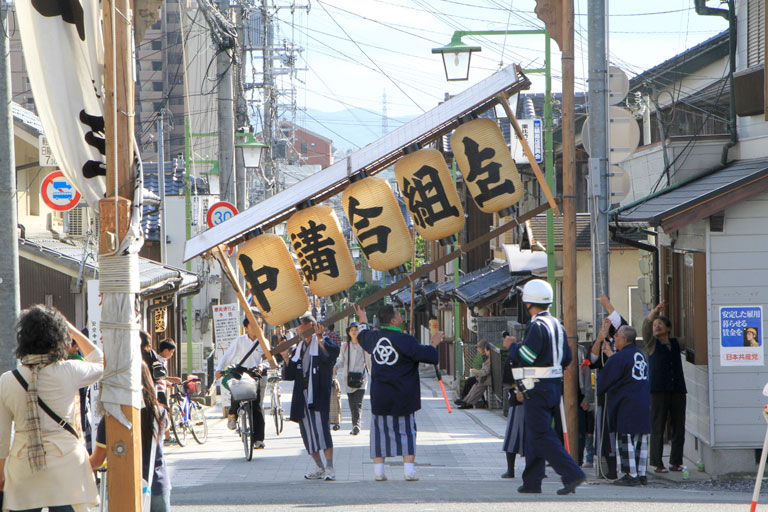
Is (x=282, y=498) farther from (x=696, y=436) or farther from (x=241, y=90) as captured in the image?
(x=241, y=90)

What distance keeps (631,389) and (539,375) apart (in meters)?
1.64

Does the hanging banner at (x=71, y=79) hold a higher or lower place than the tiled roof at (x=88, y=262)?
higher

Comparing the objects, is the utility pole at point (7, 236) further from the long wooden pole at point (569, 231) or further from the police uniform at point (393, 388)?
the long wooden pole at point (569, 231)

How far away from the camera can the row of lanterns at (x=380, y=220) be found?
1195 cm

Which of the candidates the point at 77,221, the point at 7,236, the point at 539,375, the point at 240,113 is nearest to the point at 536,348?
the point at 539,375

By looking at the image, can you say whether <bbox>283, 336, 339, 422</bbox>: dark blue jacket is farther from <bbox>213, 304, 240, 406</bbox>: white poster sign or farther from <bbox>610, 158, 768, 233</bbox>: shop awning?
<bbox>213, 304, 240, 406</bbox>: white poster sign

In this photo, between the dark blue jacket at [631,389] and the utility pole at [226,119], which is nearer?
the dark blue jacket at [631,389]

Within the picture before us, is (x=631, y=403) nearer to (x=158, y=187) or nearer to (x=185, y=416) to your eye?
(x=185, y=416)

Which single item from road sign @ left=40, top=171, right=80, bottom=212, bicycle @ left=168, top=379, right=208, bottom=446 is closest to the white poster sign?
bicycle @ left=168, top=379, right=208, bottom=446

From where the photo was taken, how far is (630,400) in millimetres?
10734

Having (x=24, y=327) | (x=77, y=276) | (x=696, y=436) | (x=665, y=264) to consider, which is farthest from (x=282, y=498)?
(x=77, y=276)

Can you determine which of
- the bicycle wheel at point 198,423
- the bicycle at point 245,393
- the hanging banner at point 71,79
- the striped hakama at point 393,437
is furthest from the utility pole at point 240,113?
the hanging banner at point 71,79

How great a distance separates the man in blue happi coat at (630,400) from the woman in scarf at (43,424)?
6.75 m

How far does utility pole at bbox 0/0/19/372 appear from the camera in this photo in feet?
30.4
